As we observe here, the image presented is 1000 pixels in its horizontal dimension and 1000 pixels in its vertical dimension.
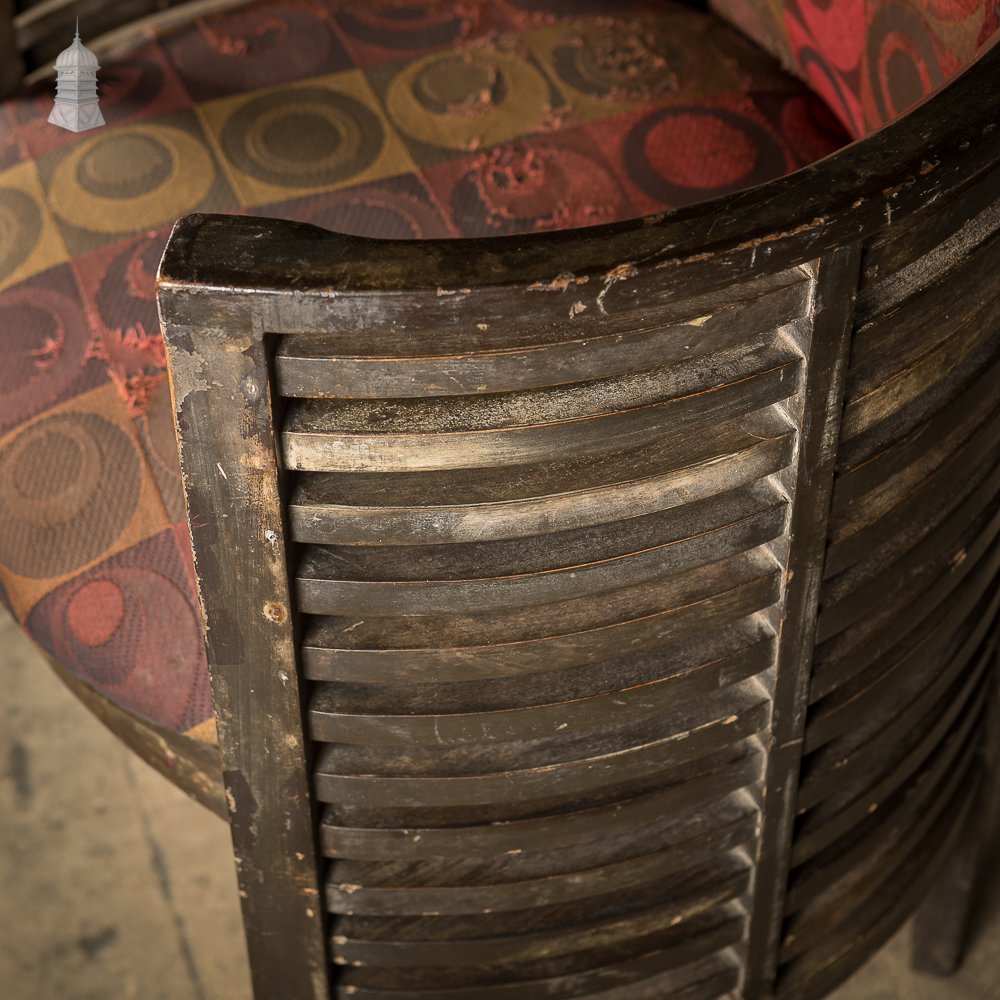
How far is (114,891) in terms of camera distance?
1774 mm

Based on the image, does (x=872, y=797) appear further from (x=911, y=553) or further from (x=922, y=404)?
(x=922, y=404)

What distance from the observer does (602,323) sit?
0.69 m

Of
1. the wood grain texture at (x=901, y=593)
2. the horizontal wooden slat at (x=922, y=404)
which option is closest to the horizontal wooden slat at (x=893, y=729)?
the wood grain texture at (x=901, y=593)

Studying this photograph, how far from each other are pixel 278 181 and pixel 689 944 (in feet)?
2.12

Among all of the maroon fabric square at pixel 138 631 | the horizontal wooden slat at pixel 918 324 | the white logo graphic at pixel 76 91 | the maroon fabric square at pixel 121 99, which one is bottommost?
the horizontal wooden slat at pixel 918 324

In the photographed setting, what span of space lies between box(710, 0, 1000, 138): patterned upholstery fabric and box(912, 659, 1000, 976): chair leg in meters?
0.66

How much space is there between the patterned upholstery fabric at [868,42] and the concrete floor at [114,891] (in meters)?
1.00

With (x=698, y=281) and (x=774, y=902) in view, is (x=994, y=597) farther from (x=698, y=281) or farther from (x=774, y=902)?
(x=698, y=281)

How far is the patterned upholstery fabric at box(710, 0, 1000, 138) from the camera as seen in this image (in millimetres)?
1031

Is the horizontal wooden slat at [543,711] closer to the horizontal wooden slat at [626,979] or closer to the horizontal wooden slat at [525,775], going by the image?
the horizontal wooden slat at [525,775]

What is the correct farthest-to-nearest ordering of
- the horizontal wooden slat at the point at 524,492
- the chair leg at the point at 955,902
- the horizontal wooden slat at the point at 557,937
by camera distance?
the chair leg at the point at 955,902 → the horizontal wooden slat at the point at 557,937 → the horizontal wooden slat at the point at 524,492

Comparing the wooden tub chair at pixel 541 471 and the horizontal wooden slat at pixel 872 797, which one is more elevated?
the wooden tub chair at pixel 541 471

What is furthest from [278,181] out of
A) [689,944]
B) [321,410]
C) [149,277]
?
[689,944]

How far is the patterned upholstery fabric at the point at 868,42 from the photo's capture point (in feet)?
3.38
